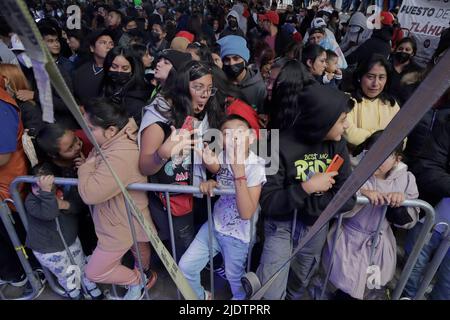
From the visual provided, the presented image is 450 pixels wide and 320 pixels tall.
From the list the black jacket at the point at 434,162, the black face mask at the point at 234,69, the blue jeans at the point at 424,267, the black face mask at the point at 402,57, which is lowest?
the blue jeans at the point at 424,267

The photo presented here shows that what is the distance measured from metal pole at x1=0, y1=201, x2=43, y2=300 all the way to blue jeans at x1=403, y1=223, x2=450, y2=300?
2.81 meters

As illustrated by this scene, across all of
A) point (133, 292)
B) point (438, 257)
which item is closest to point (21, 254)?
point (133, 292)

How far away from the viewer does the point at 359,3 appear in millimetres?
12508

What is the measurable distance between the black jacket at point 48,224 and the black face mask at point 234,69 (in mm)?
1893

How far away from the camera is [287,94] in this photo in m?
2.27

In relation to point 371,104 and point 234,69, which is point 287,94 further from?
point 234,69

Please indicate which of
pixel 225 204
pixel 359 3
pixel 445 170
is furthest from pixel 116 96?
pixel 359 3

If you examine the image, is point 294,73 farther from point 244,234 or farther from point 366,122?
point 244,234

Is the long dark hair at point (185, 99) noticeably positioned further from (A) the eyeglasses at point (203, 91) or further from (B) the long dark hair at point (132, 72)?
(B) the long dark hair at point (132, 72)

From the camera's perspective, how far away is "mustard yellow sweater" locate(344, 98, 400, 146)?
2.56 m

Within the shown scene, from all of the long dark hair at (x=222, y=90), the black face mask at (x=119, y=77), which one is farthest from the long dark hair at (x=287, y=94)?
the black face mask at (x=119, y=77)

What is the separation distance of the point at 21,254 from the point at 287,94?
2251 mm

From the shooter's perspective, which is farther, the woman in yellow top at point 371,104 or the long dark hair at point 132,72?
the long dark hair at point 132,72

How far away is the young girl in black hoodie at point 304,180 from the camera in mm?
1780
